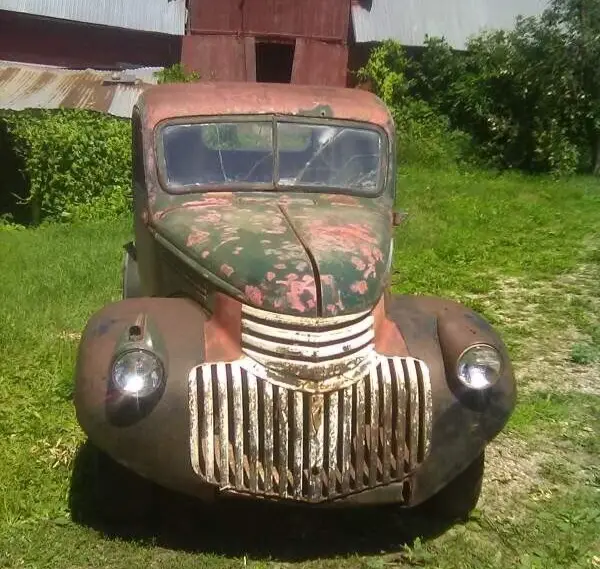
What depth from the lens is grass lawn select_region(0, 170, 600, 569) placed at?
4004mm

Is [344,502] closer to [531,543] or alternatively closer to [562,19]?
[531,543]

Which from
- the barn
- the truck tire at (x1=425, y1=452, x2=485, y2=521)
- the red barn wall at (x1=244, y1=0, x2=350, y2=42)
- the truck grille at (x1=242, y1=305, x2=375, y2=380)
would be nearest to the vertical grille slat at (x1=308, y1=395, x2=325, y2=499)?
the truck grille at (x1=242, y1=305, x2=375, y2=380)

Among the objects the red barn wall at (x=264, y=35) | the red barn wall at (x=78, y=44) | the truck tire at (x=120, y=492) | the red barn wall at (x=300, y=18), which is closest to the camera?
the truck tire at (x=120, y=492)

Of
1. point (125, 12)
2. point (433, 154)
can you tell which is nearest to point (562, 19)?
point (433, 154)

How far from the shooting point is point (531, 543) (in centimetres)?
413

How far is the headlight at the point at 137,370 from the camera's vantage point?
3.62 meters

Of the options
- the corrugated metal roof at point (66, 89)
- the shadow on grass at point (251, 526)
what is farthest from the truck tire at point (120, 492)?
the corrugated metal roof at point (66, 89)

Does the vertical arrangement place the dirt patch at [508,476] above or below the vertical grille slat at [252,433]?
below

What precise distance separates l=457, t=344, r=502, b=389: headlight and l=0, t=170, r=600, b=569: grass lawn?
0.82 m

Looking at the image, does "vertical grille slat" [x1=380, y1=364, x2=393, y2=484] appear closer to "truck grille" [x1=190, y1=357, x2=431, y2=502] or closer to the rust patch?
"truck grille" [x1=190, y1=357, x2=431, y2=502]

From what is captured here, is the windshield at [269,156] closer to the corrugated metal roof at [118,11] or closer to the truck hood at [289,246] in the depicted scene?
the truck hood at [289,246]

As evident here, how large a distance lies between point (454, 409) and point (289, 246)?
988 millimetres

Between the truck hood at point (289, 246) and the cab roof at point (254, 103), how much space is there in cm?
60

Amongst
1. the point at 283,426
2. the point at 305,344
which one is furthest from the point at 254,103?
the point at 283,426
